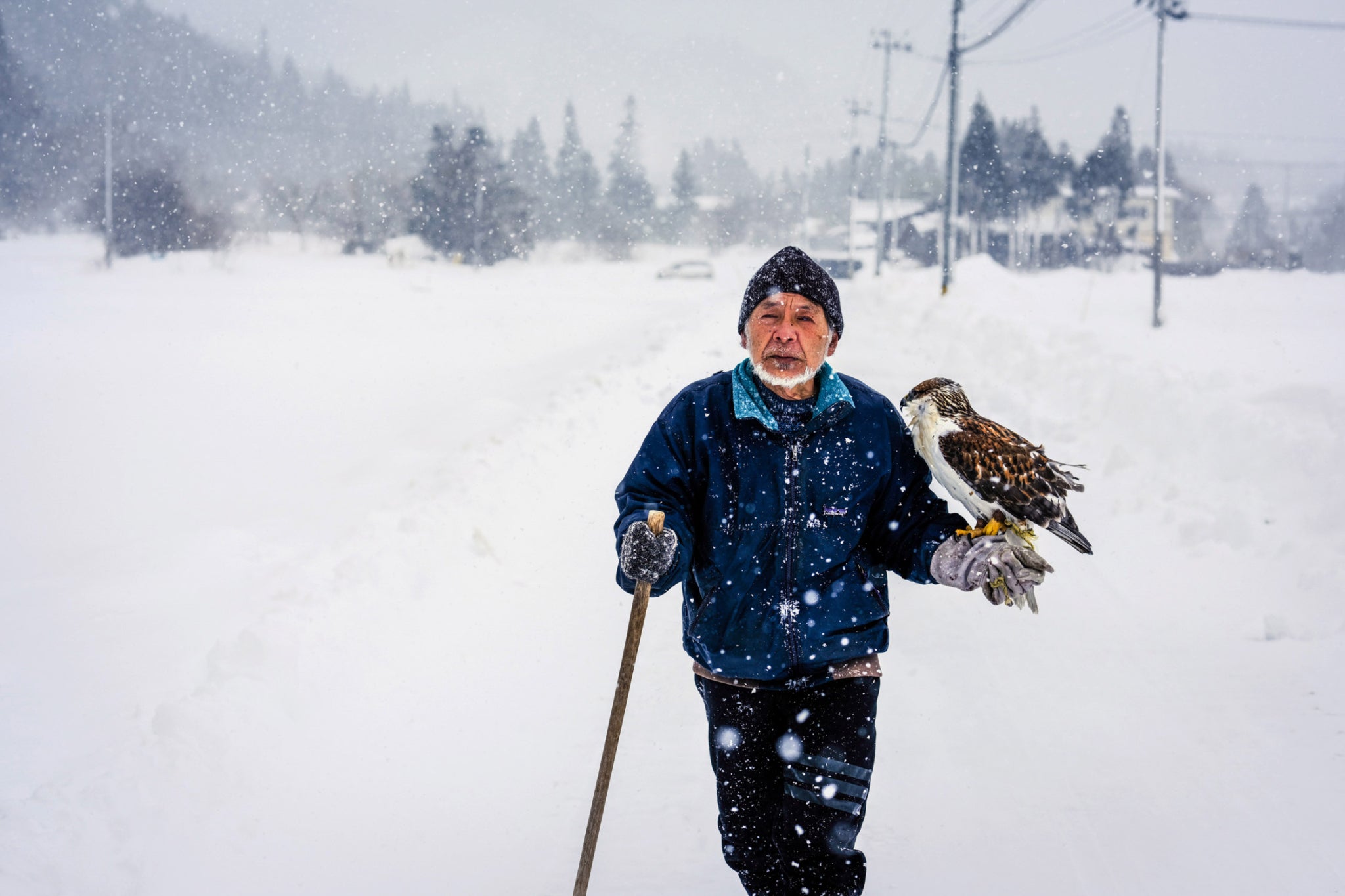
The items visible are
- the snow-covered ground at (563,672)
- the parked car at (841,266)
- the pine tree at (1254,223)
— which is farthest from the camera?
the pine tree at (1254,223)

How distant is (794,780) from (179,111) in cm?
5933

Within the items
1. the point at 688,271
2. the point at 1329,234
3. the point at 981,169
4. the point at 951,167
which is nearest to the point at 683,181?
the point at 981,169

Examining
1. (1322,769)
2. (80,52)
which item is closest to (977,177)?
(80,52)

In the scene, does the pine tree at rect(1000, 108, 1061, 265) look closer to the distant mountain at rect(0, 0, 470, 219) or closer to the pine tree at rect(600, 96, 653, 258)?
the pine tree at rect(600, 96, 653, 258)

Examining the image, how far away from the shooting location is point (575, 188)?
3226 inches

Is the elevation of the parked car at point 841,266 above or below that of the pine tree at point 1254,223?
below

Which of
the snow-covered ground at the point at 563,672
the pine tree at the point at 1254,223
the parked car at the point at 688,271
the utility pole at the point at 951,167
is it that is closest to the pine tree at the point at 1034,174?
the pine tree at the point at 1254,223

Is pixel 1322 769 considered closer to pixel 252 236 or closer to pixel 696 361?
pixel 696 361

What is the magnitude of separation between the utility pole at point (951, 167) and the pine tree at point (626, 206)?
51.1m

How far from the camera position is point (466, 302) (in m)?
31.5

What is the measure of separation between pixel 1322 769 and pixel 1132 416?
5.89m

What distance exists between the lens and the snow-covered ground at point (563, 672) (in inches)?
118

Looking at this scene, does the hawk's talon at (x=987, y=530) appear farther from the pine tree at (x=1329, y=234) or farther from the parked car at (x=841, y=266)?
A: the pine tree at (x=1329, y=234)

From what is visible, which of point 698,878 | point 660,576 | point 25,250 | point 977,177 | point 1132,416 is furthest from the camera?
point 977,177
